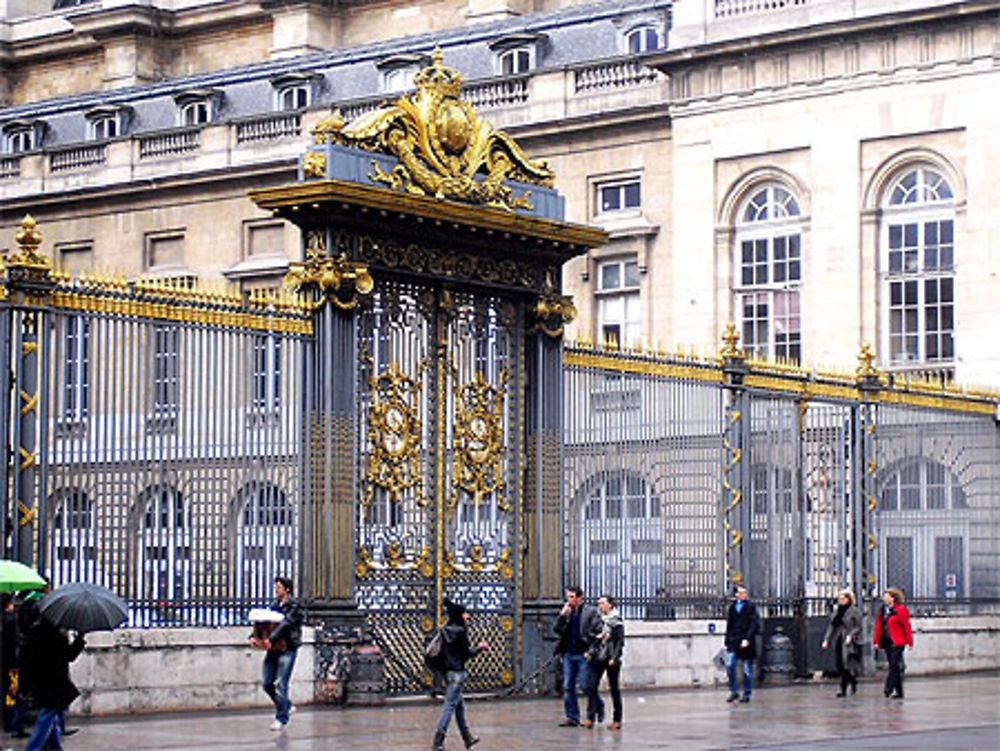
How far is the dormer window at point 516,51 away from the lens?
5862 cm

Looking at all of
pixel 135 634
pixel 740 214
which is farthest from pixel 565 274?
pixel 135 634

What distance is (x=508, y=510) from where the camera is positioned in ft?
98.3

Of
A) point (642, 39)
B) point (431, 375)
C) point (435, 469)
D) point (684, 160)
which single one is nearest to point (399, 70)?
point (642, 39)

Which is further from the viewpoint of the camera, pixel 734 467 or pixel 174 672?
pixel 734 467

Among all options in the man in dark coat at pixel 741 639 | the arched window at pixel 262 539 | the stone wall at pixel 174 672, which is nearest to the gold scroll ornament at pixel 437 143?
the arched window at pixel 262 539

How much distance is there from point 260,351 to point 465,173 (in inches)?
138

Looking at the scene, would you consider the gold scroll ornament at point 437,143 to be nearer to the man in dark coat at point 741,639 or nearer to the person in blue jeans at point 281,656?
the person in blue jeans at point 281,656

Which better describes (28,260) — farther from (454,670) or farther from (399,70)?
(399,70)

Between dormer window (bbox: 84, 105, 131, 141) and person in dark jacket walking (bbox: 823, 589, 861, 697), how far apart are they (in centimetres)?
3400

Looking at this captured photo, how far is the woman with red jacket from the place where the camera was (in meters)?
32.3

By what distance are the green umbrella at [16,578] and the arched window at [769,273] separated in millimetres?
30484

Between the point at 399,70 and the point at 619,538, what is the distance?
3031 cm

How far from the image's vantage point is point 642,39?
5616 cm

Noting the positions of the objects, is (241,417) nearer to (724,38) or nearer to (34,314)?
(34,314)
